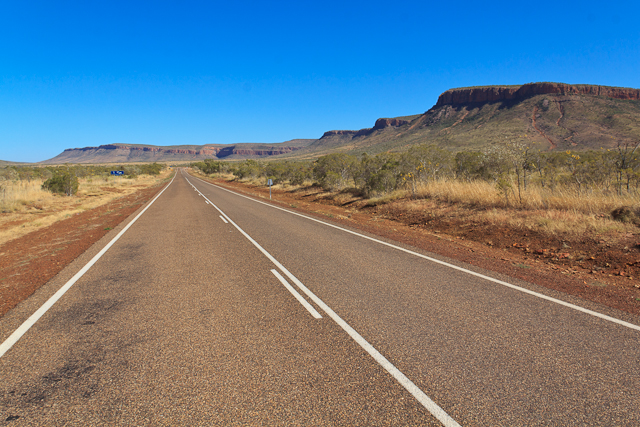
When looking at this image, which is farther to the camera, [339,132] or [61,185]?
[339,132]

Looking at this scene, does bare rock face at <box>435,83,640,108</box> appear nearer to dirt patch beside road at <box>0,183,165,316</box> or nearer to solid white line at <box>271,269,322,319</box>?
solid white line at <box>271,269,322,319</box>

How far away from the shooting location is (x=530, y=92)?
7475cm

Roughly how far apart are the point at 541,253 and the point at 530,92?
87.3 meters

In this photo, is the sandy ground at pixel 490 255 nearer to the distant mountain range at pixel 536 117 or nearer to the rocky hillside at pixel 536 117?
the distant mountain range at pixel 536 117

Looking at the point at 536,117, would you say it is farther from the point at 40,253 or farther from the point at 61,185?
the point at 40,253

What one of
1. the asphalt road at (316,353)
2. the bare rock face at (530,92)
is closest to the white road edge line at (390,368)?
the asphalt road at (316,353)

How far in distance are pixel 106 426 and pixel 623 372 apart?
4435 mm

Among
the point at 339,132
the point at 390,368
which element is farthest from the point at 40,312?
the point at 339,132

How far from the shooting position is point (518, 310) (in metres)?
4.18

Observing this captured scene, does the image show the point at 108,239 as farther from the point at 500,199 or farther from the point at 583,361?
the point at 500,199

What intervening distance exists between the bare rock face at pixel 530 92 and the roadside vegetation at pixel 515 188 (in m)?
74.1

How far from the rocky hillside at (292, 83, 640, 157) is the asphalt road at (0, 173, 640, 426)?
155 feet

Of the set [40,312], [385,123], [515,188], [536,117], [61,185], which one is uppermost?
[385,123]

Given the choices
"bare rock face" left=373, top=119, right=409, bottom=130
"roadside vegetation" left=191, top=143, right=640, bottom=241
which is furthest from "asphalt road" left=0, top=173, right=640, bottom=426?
"bare rock face" left=373, top=119, right=409, bottom=130
